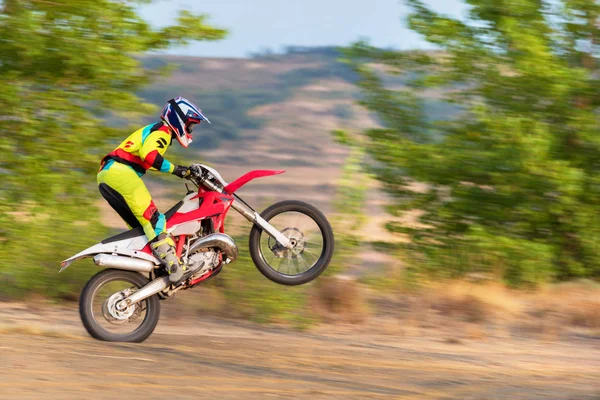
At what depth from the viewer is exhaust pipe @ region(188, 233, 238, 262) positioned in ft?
28.0

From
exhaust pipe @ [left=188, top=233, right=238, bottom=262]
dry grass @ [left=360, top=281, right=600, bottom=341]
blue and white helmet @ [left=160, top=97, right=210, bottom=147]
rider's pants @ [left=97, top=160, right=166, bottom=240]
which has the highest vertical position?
blue and white helmet @ [left=160, top=97, right=210, bottom=147]

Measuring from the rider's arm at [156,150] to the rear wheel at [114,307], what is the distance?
1.17 meters

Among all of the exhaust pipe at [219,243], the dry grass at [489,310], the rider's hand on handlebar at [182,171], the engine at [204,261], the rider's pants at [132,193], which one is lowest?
the dry grass at [489,310]

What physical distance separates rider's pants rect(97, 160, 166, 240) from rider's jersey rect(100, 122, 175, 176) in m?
0.09

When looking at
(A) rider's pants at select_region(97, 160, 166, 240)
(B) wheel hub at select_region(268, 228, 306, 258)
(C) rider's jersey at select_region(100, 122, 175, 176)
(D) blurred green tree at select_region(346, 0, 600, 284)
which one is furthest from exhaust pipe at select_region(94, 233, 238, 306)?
(D) blurred green tree at select_region(346, 0, 600, 284)

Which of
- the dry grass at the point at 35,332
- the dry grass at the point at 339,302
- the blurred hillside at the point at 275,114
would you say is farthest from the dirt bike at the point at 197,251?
the blurred hillside at the point at 275,114

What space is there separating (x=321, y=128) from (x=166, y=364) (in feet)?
261

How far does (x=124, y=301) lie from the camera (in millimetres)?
8656

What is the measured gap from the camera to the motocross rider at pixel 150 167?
8344mm

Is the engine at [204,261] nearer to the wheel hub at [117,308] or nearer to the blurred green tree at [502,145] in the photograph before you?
the wheel hub at [117,308]

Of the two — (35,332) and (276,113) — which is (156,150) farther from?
(276,113)

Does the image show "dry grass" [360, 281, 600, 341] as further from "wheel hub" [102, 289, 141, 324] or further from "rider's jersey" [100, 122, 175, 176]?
"rider's jersey" [100, 122, 175, 176]

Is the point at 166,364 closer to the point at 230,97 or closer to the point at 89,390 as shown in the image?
the point at 89,390

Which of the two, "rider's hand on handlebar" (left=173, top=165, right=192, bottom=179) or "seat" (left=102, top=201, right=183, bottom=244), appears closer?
"rider's hand on handlebar" (left=173, top=165, right=192, bottom=179)
